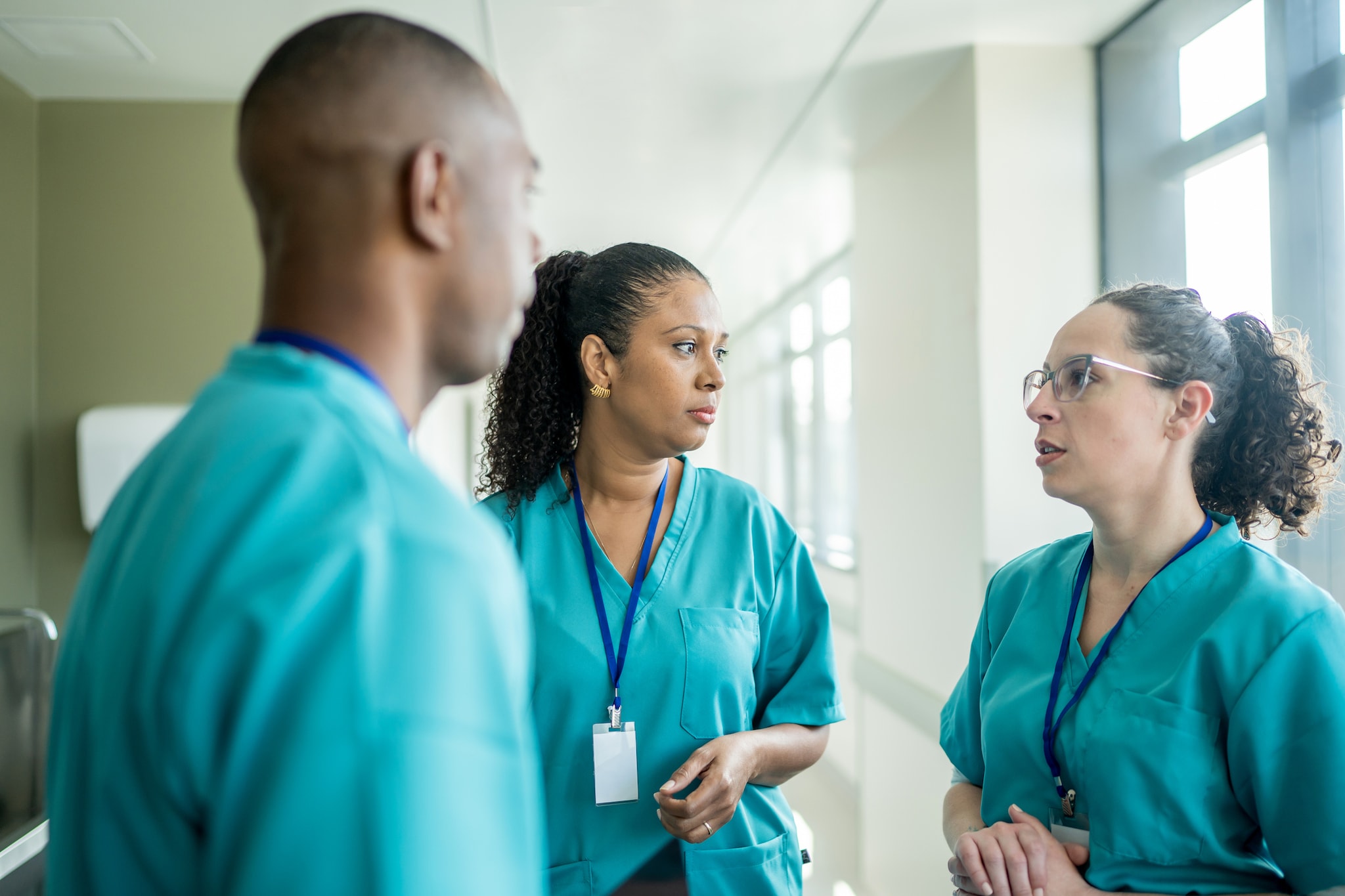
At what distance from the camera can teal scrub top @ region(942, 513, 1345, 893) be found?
119cm

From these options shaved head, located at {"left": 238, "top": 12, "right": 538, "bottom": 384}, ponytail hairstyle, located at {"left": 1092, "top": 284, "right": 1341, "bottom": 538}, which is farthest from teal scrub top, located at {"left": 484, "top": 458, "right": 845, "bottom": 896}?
shaved head, located at {"left": 238, "top": 12, "right": 538, "bottom": 384}

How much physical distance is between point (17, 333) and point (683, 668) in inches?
120

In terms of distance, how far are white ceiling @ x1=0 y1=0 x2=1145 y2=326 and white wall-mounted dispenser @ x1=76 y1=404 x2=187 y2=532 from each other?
1.19 meters

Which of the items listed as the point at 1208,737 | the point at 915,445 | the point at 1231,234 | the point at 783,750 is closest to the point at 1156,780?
the point at 1208,737

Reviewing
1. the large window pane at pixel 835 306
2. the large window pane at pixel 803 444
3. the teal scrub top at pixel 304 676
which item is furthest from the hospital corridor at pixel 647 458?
the large window pane at pixel 803 444

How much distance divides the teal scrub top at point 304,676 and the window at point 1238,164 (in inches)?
89.5

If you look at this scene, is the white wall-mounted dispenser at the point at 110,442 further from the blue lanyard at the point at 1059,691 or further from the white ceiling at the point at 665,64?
the blue lanyard at the point at 1059,691

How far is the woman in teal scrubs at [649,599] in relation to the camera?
149 centimetres

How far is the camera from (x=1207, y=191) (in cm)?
255

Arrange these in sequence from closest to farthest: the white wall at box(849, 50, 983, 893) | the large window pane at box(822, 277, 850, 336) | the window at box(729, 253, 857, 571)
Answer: the white wall at box(849, 50, 983, 893), the large window pane at box(822, 277, 850, 336), the window at box(729, 253, 857, 571)

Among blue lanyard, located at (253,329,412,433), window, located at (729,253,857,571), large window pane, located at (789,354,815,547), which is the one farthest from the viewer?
large window pane, located at (789,354,815,547)

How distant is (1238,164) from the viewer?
2426 millimetres

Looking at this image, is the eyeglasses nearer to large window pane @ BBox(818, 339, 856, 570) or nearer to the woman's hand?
the woman's hand

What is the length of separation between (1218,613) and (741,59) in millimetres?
2474
